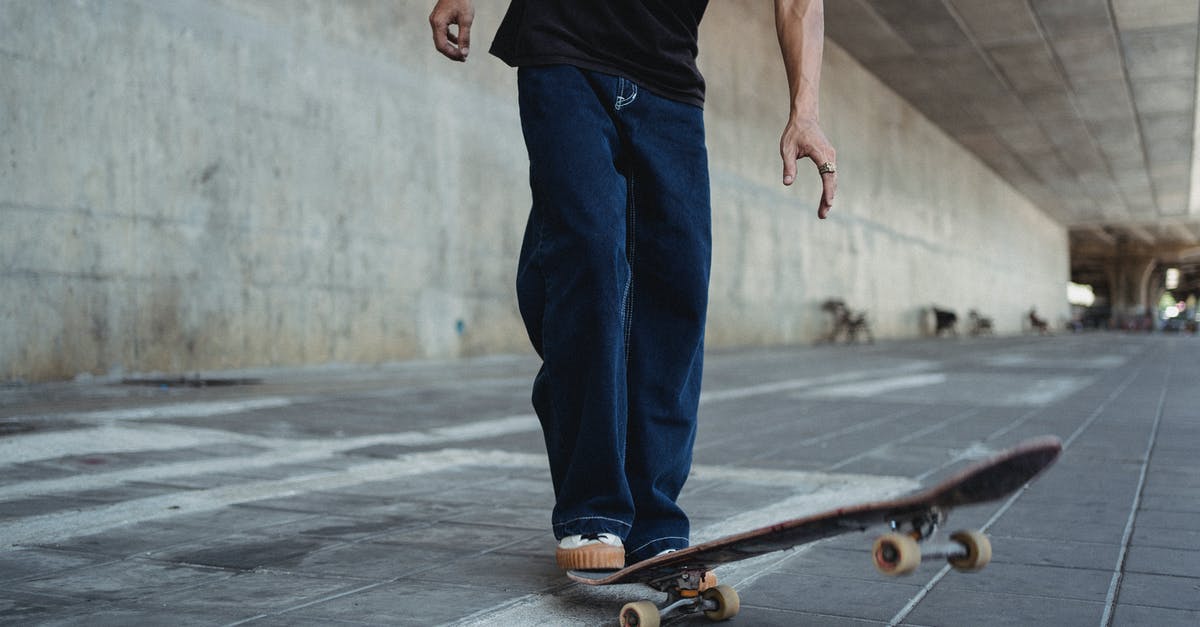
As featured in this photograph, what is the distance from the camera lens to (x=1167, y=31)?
17766 mm

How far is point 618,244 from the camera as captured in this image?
1.91 meters

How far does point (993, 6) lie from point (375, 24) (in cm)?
1130

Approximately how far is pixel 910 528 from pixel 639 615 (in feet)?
1.56

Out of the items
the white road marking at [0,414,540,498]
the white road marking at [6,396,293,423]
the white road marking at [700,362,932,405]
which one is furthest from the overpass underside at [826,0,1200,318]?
the white road marking at [0,414,540,498]

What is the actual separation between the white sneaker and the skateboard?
0.17 meters

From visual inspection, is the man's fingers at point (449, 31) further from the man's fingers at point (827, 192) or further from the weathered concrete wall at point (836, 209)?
the weathered concrete wall at point (836, 209)

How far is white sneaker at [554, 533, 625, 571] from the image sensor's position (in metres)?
1.84

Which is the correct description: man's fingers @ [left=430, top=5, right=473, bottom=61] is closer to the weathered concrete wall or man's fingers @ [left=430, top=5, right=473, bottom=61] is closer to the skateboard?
the skateboard

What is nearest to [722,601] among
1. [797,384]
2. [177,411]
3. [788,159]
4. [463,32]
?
[788,159]

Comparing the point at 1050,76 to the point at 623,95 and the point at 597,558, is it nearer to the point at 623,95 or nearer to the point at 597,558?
the point at 623,95

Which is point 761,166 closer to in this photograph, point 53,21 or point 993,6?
point 993,6

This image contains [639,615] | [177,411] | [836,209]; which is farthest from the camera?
[836,209]

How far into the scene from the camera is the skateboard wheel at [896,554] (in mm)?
1255

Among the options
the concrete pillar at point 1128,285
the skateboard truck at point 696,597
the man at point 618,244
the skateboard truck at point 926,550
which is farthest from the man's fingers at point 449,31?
the concrete pillar at point 1128,285
